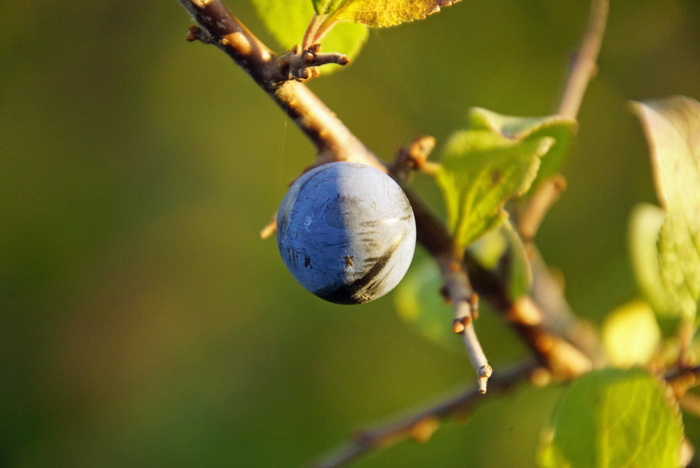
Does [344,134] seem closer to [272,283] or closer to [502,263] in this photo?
[502,263]

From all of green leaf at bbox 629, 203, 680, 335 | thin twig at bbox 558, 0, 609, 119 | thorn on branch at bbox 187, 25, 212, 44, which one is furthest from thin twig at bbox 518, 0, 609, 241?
thorn on branch at bbox 187, 25, 212, 44

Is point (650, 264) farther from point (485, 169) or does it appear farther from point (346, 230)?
point (346, 230)

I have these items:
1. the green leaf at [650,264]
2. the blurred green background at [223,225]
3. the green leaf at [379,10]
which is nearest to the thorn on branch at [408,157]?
the green leaf at [379,10]

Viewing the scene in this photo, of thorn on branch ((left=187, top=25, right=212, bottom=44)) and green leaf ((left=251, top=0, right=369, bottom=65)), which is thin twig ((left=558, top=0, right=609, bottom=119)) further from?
thorn on branch ((left=187, top=25, right=212, bottom=44))

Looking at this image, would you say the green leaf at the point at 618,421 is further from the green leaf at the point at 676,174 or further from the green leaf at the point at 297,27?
the green leaf at the point at 297,27

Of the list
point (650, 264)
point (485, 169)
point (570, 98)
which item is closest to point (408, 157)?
point (485, 169)

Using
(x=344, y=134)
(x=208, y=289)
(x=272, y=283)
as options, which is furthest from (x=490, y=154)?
(x=208, y=289)
